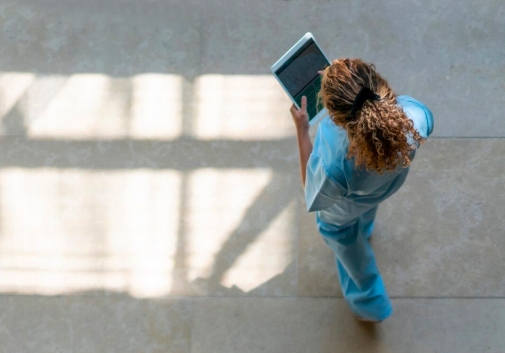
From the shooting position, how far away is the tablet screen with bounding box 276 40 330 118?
1590 millimetres

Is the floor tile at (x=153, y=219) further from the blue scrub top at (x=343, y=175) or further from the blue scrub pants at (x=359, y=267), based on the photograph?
the blue scrub top at (x=343, y=175)

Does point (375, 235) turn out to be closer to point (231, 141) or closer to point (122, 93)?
point (231, 141)

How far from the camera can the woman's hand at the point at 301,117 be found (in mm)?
1527

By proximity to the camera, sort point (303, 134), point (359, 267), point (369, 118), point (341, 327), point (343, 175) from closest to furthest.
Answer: point (369, 118) < point (343, 175) < point (303, 134) < point (359, 267) < point (341, 327)

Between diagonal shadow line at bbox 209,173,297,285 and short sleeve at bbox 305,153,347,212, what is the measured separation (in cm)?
60

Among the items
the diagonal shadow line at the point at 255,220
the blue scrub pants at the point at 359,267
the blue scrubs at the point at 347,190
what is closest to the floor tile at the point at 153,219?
the diagonal shadow line at the point at 255,220

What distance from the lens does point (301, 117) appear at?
1.53 meters

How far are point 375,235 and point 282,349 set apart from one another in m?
0.49

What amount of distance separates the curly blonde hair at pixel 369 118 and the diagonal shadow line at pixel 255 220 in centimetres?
82

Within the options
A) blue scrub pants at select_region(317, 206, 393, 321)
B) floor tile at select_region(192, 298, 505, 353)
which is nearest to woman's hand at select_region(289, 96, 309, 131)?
blue scrub pants at select_region(317, 206, 393, 321)

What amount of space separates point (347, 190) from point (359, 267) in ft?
1.55

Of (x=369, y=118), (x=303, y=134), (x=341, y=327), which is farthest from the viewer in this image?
(x=341, y=327)

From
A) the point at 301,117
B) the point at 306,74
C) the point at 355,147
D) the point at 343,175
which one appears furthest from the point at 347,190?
the point at 306,74

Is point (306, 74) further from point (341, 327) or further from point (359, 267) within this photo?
point (341, 327)
